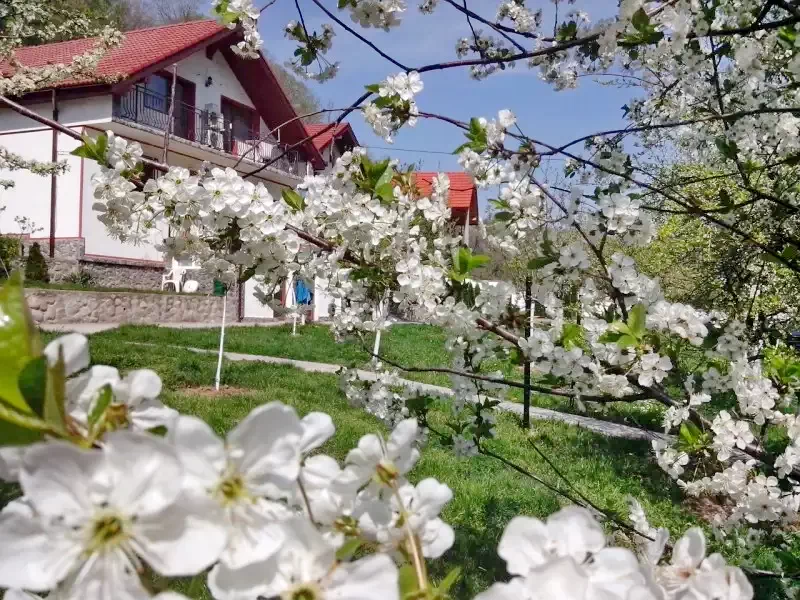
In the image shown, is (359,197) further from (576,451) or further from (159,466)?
(576,451)

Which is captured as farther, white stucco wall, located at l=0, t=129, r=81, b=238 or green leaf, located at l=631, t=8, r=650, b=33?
white stucco wall, located at l=0, t=129, r=81, b=238

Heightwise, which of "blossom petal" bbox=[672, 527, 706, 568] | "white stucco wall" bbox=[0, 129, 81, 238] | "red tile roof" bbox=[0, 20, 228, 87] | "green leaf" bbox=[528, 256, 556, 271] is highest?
"red tile roof" bbox=[0, 20, 228, 87]

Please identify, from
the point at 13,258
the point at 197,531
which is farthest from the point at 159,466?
the point at 13,258

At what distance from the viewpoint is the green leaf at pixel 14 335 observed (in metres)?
0.45

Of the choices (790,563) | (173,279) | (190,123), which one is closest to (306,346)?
(173,279)

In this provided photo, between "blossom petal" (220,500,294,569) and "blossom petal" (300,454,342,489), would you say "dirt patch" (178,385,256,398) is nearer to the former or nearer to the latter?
"blossom petal" (300,454,342,489)

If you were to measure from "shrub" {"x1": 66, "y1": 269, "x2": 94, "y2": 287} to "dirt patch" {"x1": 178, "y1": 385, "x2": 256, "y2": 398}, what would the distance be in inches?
281

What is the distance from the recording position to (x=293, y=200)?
6.48 feet

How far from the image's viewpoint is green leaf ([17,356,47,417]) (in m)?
0.43

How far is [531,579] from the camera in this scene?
1.54 ft

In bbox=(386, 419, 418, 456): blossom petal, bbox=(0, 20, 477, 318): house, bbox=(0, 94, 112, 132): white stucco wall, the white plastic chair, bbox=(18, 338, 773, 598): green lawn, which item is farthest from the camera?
the white plastic chair

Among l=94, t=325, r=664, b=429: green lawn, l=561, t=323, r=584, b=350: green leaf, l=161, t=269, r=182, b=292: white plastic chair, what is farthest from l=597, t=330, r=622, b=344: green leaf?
l=161, t=269, r=182, b=292: white plastic chair

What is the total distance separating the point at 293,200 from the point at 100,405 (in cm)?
153

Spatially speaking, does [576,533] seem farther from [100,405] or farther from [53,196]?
[53,196]
